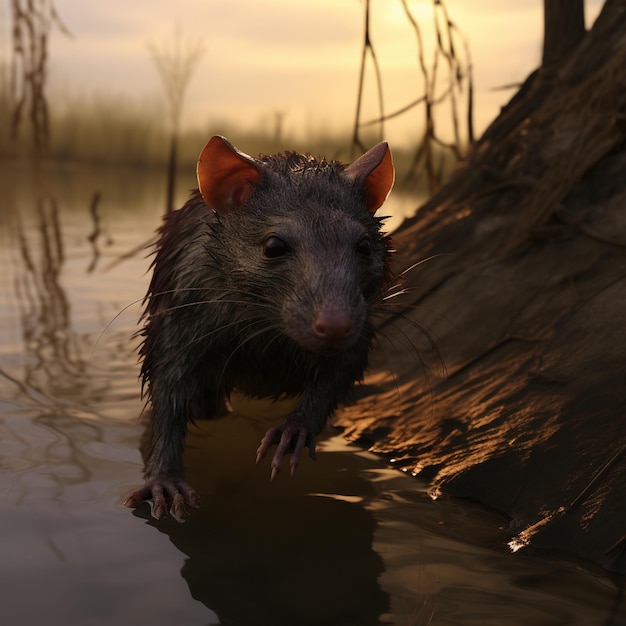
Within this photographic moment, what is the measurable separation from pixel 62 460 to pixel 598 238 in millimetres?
3061

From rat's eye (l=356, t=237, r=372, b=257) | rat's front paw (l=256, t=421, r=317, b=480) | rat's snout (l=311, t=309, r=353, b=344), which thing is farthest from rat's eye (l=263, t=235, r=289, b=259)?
rat's front paw (l=256, t=421, r=317, b=480)

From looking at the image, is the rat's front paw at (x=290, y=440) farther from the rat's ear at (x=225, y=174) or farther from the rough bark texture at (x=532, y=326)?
the rat's ear at (x=225, y=174)

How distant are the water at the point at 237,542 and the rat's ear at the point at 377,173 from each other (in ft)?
4.37

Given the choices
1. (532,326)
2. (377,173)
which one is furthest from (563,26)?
(377,173)

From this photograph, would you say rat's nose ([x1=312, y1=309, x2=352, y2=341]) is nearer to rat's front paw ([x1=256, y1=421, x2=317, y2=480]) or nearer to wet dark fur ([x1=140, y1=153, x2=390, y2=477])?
wet dark fur ([x1=140, y1=153, x2=390, y2=477])

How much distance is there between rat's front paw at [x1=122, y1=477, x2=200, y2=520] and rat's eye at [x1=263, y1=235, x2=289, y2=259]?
43.1 inches

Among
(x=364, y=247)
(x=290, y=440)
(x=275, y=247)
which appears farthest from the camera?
(x=290, y=440)

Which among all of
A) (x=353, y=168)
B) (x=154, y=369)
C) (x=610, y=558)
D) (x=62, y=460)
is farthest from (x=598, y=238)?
(x=62, y=460)

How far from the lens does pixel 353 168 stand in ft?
14.1

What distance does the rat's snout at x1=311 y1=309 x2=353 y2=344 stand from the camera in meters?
3.51

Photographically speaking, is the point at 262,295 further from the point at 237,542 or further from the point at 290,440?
the point at 237,542

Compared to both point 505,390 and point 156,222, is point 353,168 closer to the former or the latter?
point 505,390

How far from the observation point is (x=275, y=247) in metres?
3.90

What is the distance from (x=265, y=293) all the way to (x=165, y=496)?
1.01m
